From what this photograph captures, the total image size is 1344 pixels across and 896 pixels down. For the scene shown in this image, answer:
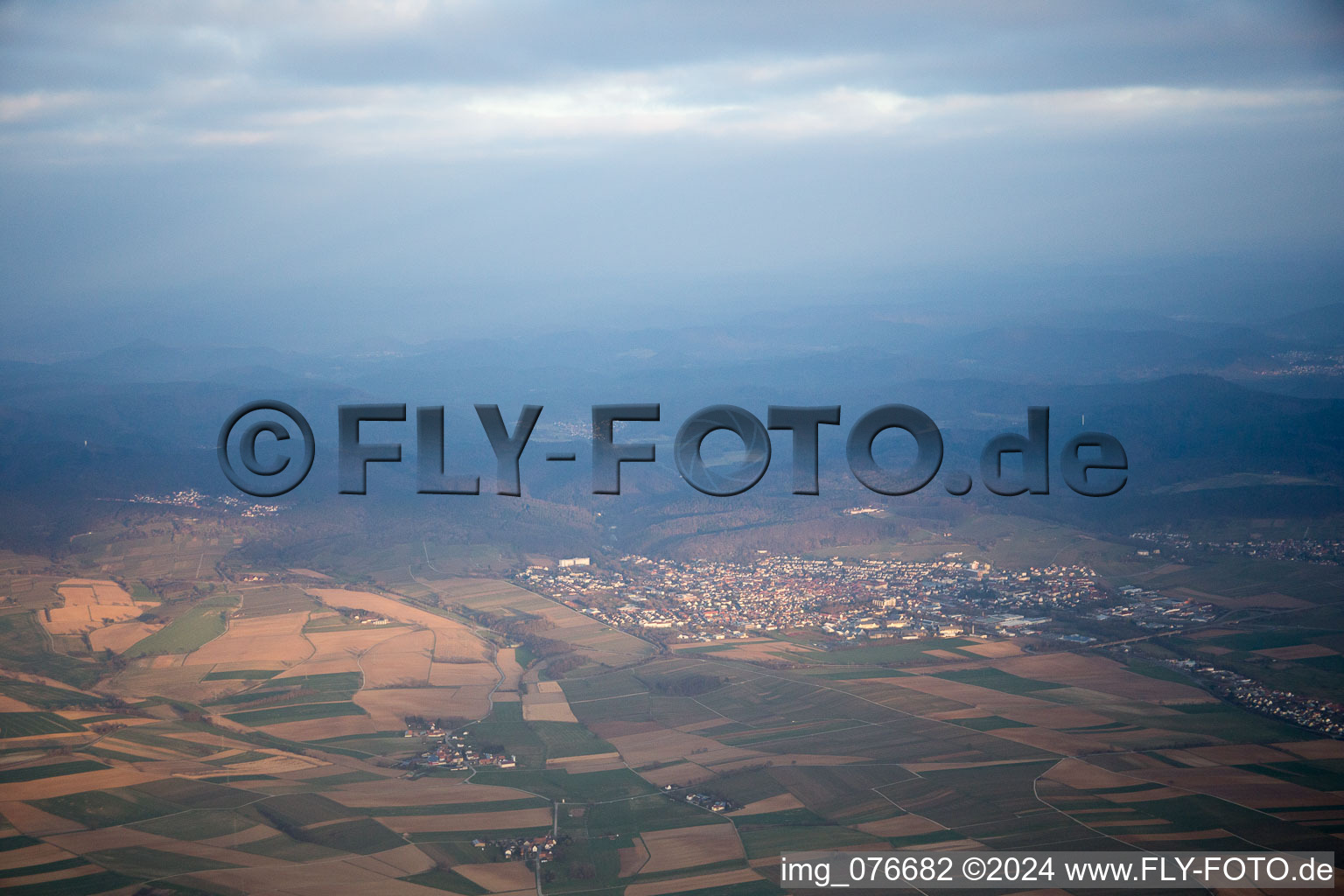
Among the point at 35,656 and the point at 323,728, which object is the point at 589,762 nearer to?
the point at 323,728

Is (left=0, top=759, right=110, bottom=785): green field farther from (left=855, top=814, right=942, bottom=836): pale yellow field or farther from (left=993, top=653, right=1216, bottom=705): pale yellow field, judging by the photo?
(left=993, top=653, right=1216, bottom=705): pale yellow field

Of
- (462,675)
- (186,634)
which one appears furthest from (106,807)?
(186,634)

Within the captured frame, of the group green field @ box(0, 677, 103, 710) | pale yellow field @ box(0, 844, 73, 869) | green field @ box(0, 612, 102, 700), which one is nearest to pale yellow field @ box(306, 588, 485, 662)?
green field @ box(0, 612, 102, 700)

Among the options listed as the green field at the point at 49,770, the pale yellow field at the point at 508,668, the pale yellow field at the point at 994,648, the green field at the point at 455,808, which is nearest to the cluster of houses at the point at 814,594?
the pale yellow field at the point at 994,648

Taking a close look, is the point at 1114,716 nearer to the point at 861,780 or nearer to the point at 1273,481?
the point at 861,780

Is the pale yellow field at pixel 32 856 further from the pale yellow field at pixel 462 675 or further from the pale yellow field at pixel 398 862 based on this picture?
the pale yellow field at pixel 462 675

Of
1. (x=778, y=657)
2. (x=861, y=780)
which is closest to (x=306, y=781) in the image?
(x=861, y=780)
